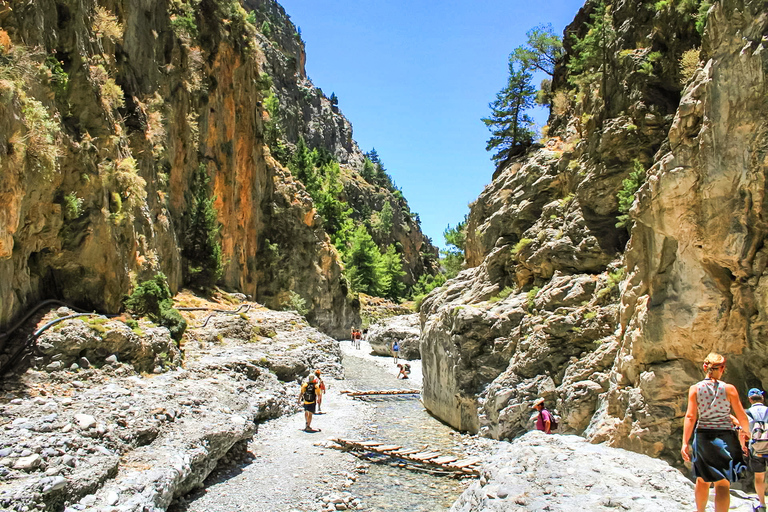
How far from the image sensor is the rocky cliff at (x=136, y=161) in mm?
11773

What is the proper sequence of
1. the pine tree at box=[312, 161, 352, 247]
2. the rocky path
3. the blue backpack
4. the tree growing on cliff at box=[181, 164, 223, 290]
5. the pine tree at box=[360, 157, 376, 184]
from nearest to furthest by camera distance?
the blue backpack → the rocky path → the tree growing on cliff at box=[181, 164, 223, 290] → the pine tree at box=[312, 161, 352, 247] → the pine tree at box=[360, 157, 376, 184]

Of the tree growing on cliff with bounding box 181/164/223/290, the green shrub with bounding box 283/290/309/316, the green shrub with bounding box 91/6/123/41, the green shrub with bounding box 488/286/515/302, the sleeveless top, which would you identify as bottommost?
the sleeveless top

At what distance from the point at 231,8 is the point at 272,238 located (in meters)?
19.5

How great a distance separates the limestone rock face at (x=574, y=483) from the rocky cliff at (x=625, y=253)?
3129 millimetres

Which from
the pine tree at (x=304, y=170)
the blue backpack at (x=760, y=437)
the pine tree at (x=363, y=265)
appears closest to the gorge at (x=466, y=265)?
the blue backpack at (x=760, y=437)

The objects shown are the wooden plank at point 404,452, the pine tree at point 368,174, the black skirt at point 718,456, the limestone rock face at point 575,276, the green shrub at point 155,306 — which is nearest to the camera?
the black skirt at point 718,456

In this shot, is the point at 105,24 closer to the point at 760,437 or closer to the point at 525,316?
the point at 525,316

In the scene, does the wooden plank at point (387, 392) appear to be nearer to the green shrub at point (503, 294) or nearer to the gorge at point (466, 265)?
the gorge at point (466, 265)

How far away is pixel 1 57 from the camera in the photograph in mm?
10570

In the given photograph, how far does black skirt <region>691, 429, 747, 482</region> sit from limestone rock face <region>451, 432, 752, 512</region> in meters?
1.05

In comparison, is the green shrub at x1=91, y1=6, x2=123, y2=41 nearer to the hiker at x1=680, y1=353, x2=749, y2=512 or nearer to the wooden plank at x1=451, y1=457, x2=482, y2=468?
the wooden plank at x1=451, y1=457, x2=482, y2=468

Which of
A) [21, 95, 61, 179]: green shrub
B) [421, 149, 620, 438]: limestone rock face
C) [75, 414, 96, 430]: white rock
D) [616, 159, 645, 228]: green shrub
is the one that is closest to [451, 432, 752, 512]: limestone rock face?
[421, 149, 620, 438]: limestone rock face

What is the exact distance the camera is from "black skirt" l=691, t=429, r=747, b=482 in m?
5.16

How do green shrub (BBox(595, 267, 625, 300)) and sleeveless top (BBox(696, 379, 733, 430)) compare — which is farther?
green shrub (BBox(595, 267, 625, 300))
